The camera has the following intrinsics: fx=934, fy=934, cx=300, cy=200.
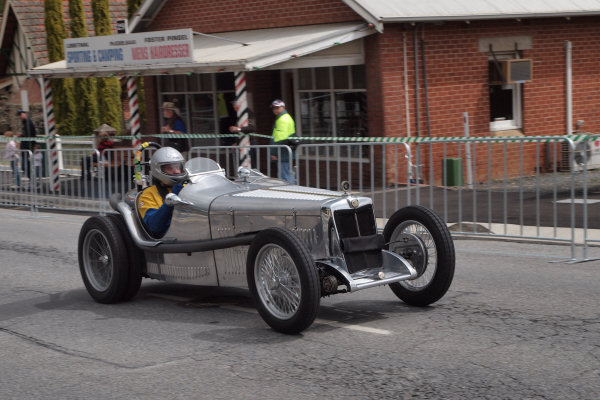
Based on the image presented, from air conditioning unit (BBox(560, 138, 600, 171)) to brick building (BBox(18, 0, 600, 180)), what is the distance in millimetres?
6999

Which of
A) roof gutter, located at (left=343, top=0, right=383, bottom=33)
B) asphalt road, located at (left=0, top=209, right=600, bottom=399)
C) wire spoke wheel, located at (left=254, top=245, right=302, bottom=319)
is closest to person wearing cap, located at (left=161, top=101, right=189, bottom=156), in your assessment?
roof gutter, located at (left=343, top=0, right=383, bottom=33)

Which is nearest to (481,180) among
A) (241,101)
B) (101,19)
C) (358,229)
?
(358,229)

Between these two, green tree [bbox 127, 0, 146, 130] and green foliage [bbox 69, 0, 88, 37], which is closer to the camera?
green tree [bbox 127, 0, 146, 130]

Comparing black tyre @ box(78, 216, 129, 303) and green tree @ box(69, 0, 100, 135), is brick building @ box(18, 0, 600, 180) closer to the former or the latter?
black tyre @ box(78, 216, 129, 303)

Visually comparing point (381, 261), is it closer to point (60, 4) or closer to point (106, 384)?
point (106, 384)

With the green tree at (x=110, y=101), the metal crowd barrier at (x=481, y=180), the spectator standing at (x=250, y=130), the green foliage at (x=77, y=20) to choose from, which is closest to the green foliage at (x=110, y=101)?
the green tree at (x=110, y=101)

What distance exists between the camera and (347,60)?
57.1ft

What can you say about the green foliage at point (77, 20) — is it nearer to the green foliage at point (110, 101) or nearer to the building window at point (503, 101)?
the green foliage at point (110, 101)

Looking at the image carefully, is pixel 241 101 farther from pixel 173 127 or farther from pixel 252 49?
pixel 173 127

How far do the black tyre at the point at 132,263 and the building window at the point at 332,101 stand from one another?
990cm

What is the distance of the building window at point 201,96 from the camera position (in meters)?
21.7

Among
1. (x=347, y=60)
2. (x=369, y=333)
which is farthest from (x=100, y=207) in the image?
(x=369, y=333)

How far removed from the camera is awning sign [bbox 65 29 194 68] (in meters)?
17.5

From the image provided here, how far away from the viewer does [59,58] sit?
1196 inches
